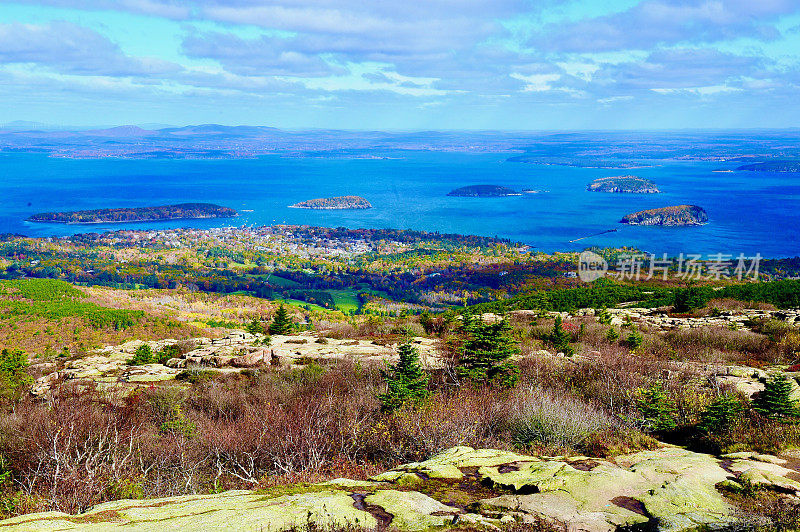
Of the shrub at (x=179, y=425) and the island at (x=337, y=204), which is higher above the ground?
the island at (x=337, y=204)

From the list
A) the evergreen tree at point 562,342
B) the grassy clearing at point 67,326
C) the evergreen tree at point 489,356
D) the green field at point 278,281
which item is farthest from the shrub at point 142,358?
the green field at point 278,281

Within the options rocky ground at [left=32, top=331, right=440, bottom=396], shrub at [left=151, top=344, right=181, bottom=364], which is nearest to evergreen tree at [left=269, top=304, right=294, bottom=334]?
rocky ground at [left=32, top=331, right=440, bottom=396]

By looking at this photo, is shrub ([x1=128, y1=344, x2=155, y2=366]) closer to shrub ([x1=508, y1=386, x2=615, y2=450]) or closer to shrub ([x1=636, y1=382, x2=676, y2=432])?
shrub ([x1=508, y1=386, x2=615, y2=450])

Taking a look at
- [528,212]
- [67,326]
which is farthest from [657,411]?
[528,212]

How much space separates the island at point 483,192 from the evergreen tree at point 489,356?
572 ft

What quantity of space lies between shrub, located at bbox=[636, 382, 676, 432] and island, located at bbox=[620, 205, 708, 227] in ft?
422

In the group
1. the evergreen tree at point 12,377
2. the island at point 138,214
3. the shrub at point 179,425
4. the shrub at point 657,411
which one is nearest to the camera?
the shrub at point 657,411

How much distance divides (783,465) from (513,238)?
113535 millimetres

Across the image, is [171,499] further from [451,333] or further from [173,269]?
[173,269]

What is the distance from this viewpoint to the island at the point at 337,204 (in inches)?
6457

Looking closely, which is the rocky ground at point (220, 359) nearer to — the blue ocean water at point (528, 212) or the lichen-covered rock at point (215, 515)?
the lichen-covered rock at point (215, 515)

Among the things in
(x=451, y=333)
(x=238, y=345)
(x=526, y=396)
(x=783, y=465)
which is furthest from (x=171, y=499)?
(x=451, y=333)

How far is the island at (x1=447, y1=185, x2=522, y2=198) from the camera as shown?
18436 centimetres

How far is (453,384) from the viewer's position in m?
12.7
